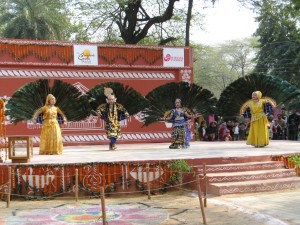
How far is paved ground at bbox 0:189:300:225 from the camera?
6.21 metres

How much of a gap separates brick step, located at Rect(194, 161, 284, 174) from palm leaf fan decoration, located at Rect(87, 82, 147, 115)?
14.4ft

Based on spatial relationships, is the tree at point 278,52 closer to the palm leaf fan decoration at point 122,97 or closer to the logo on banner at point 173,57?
the logo on banner at point 173,57

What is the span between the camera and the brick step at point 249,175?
27.6 feet

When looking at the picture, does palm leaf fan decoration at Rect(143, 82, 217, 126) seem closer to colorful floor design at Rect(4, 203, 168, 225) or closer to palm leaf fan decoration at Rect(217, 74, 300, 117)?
palm leaf fan decoration at Rect(217, 74, 300, 117)

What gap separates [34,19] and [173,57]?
1165 cm

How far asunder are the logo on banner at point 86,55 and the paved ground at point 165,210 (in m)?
8.96

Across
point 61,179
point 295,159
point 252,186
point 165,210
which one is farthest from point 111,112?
point 165,210

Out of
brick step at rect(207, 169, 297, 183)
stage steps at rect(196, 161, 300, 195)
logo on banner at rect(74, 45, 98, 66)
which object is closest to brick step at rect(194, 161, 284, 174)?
stage steps at rect(196, 161, 300, 195)

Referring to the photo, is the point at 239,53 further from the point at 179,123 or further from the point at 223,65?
the point at 179,123

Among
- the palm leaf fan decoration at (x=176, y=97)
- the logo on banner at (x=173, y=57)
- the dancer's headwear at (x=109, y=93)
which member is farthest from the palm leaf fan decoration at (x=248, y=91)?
the logo on banner at (x=173, y=57)

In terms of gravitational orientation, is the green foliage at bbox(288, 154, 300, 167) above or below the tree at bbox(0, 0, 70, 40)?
below

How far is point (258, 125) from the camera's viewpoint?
12297 mm

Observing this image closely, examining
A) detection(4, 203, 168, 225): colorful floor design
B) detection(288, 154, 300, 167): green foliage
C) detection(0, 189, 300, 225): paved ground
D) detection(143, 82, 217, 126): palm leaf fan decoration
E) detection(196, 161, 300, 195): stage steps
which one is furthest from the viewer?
detection(143, 82, 217, 126): palm leaf fan decoration

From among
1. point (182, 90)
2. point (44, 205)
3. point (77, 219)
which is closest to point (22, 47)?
point (182, 90)
